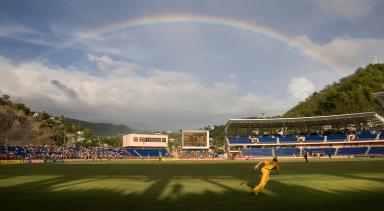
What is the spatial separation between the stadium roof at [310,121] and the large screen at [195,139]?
966cm

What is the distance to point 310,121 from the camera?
125 metres

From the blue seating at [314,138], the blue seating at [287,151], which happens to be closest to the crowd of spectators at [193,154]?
the blue seating at [287,151]

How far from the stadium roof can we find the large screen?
966 cm

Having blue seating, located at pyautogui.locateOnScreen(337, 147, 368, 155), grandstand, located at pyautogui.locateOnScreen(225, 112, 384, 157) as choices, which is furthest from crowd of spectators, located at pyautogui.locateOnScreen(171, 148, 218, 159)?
blue seating, located at pyautogui.locateOnScreen(337, 147, 368, 155)

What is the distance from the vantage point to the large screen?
128m

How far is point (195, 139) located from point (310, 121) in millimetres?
38838

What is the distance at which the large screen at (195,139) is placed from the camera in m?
128

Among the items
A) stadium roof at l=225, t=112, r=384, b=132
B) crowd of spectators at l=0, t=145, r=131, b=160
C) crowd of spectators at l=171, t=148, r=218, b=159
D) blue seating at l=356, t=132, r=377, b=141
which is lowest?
crowd of spectators at l=171, t=148, r=218, b=159

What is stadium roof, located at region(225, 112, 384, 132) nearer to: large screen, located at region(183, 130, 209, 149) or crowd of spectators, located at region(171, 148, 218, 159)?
large screen, located at region(183, 130, 209, 149)

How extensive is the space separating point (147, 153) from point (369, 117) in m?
73.2

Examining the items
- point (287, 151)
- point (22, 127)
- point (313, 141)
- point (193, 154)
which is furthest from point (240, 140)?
point (22, 127)

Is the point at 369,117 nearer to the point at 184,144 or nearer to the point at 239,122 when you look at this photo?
the point at 239,122

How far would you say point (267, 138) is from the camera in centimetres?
12975

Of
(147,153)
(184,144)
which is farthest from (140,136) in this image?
(184,144)
